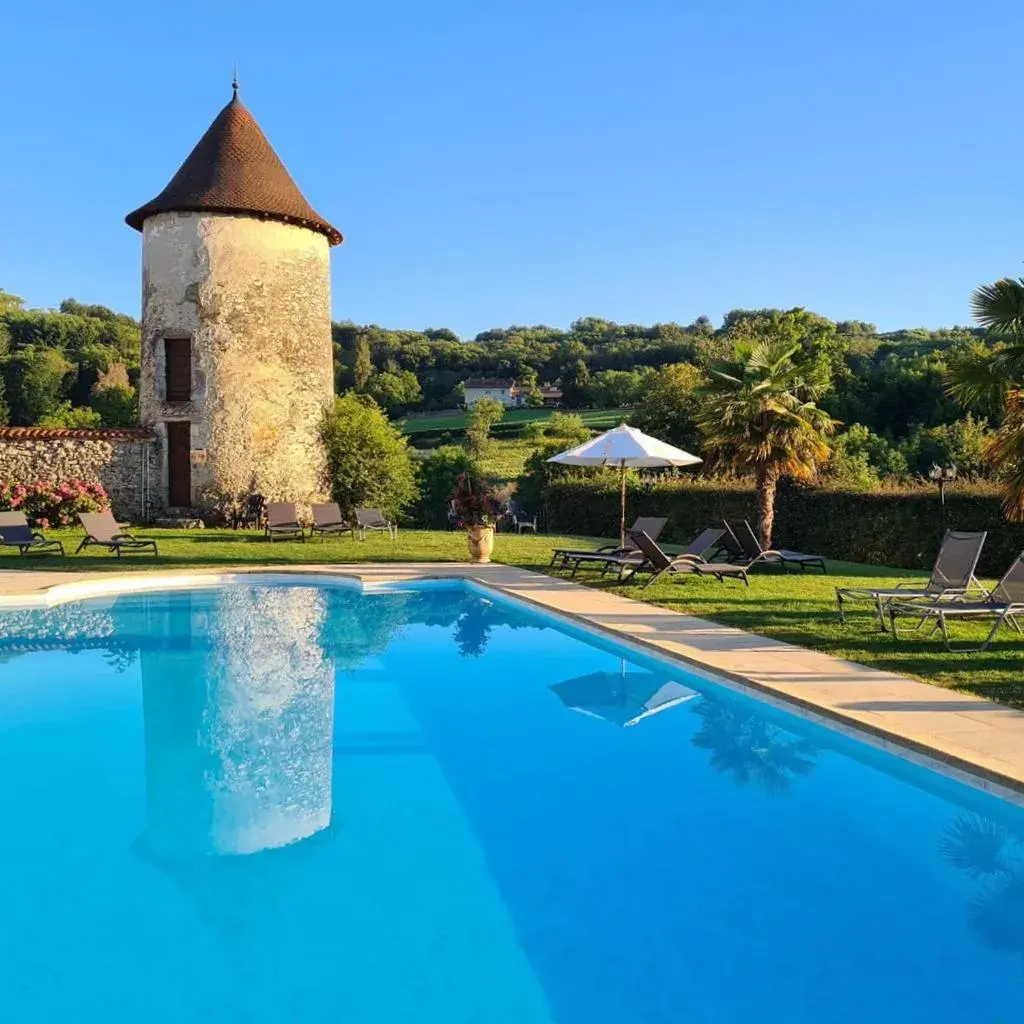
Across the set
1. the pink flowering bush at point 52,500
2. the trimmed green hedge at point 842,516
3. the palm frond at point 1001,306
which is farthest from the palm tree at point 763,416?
the pink flowering bush at point 52,500

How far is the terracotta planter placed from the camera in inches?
650

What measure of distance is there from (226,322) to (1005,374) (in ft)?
58.0

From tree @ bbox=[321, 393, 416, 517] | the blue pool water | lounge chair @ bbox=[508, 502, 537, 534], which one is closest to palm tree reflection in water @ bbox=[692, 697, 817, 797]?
the blue pool water

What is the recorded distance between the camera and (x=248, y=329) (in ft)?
75.3

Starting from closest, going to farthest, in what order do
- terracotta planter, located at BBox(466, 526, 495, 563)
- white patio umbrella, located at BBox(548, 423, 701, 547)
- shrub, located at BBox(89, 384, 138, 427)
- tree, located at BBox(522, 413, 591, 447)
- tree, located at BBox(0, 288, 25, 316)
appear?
white patio umbrella, located at BBox(548, 423, 701, 547) < terracotta planter, located at BBox(466, 526, 495, 563) < tree, located at BBox(522, 413, 591, 447) < shrub, located at BBox(89, 384, 138, 427) < tree, located at BBox(0, 288, 25, 316)

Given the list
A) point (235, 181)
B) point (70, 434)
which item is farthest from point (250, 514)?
point (235, 181)

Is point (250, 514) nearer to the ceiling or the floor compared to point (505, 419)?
nearer to the floor

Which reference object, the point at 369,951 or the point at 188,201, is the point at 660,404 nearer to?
the point at 188,201

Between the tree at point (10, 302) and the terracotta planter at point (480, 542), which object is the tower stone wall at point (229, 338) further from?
the tree at point (10, 302)

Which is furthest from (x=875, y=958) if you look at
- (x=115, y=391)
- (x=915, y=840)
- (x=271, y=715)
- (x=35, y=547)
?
(x=115, y=391)

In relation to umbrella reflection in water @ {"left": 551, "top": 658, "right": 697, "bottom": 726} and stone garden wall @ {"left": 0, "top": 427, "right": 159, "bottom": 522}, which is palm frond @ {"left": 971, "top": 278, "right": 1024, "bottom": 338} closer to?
umbrella reflection in water @ {"left": 551, "top": 658, "right": 697, "bottom": 726}

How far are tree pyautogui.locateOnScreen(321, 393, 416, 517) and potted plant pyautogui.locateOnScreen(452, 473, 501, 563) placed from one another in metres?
8.53

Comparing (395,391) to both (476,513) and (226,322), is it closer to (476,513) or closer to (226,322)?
(226,322)

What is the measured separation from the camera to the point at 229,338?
896 inches
